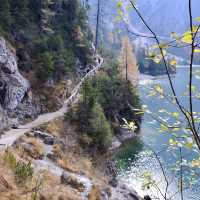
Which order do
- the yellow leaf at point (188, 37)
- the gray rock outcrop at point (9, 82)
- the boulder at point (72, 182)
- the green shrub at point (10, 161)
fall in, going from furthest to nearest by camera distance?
the gray rock outcrop at point (9, 82) → the boulder at point (72, 182) → the green shrub at point (10, 161) → the yellow leaf at point (188, 37)

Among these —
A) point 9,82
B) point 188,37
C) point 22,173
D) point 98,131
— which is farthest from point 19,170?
point 98,131

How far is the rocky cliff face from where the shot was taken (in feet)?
87.7

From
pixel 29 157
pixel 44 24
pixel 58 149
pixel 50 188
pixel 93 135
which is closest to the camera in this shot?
pixel 50 188

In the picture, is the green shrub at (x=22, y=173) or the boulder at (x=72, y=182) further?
the boulder at (x=72, y=182)

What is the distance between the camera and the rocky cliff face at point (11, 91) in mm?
26734

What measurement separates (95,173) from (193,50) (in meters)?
22.4

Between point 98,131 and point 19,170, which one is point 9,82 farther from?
point 19,170

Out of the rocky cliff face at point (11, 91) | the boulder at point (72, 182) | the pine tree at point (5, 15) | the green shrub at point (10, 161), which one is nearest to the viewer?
the green shrub at point (10, 161)

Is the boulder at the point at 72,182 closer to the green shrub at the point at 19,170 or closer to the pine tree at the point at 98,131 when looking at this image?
the green shrub at the point at 19,170

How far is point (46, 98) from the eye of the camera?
107ft

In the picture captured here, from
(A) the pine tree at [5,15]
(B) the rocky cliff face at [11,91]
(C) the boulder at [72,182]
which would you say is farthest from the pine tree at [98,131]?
(C) the boulder at [72,182]

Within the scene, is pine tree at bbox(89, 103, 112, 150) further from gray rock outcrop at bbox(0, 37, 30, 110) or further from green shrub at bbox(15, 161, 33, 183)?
green shrub at bbox(15, 161, 33, 183)

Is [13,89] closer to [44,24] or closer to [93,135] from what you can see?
[93,135]

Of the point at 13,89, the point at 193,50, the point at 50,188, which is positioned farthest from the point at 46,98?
the point at 193,50
